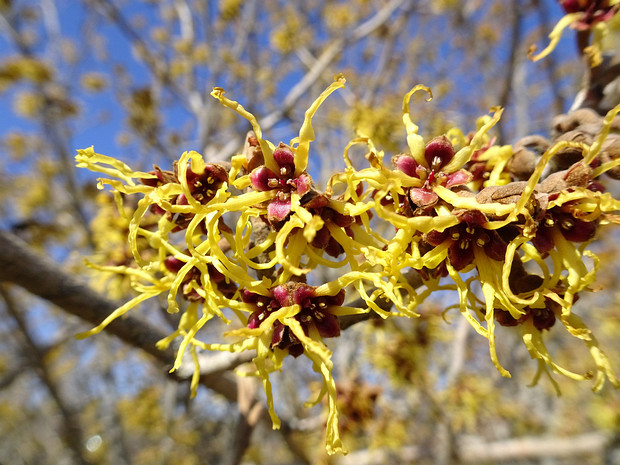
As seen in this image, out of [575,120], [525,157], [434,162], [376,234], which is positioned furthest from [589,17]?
[376,234]

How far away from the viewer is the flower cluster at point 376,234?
77 cm

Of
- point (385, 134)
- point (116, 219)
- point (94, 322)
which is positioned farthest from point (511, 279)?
point (385, 134)

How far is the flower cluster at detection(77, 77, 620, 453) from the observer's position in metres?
0.77

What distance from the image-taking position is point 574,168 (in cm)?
80

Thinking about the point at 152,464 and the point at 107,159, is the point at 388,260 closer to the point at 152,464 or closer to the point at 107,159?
the point at 107,159

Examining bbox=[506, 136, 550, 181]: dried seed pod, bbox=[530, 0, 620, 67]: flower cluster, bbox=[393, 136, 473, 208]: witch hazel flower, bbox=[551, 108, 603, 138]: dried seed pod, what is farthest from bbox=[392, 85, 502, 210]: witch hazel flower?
bbox=[530, 0, 620, 67]: flower cluster

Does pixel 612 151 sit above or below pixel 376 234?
above

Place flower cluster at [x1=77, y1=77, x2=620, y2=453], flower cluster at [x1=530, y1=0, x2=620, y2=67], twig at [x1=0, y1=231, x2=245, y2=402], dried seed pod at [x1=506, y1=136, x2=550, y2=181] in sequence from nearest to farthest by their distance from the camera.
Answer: flower cluster at [x1=77, y1=77, x2=620, y2=453], dried seed pod at [x1=506, y1=136, x2=550, y2=181], twig at [x1=0, y1=231, x2=245, y2=402], flower cluster at [x1=530, y1=0, x2=620, y2=67]

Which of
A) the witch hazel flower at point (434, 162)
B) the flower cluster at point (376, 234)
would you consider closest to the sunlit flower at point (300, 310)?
the flower cluster at point (376, 234)

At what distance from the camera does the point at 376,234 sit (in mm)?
816

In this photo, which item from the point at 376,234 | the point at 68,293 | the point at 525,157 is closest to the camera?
the point at 376,234

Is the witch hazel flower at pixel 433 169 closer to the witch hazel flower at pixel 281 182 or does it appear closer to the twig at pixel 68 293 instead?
the witch hazel flower at pixel 281 182

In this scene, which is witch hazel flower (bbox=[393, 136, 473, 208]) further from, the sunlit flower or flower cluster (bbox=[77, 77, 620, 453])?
the sunlit flower

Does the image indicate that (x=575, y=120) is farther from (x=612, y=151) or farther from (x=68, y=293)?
(x=68, y=293)
